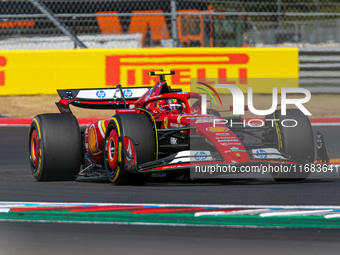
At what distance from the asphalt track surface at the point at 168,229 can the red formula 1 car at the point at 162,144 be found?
0.62ft

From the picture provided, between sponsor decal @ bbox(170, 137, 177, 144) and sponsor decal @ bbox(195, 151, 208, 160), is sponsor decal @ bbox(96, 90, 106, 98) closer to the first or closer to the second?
sponsor decal @ bbox(170, 137, 177, 144)

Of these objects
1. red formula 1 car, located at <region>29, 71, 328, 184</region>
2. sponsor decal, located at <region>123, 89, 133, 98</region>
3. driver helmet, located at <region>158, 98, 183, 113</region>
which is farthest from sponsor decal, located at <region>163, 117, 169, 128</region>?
sponsor decal, located at <region>123, 89, 133, 98</region>

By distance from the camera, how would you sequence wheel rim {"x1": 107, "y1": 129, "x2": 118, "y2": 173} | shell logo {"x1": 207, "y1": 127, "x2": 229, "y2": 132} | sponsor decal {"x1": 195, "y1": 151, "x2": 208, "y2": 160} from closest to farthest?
sponsor decal {"x1": 195, "y1": 151, "x2": 208, "y2": 160} < shell logo {"x1": 207, "y1": 127, "x2": 229, "y2": 132} < wheel rim {"x1": 107, "y1": 129, "x2": 118, "y2": 173}

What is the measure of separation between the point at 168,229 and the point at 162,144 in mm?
2531

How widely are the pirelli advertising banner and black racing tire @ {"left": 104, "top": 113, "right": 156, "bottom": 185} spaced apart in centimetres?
803

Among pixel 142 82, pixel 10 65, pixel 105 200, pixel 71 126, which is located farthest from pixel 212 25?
pixel 105 200

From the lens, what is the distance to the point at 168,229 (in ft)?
16.9

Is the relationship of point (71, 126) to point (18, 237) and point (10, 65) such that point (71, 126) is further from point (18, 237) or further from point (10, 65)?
point (10, 65)

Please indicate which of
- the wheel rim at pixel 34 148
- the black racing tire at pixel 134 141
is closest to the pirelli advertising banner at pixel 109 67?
the wheel rim at pixel 34 148

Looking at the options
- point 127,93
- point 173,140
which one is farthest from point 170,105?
point 127,93

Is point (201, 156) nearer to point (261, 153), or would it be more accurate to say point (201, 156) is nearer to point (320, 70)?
point (261, 153)

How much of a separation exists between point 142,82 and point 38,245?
1064 centimetres

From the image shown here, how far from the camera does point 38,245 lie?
185 inches

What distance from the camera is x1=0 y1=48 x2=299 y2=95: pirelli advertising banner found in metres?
15.2
